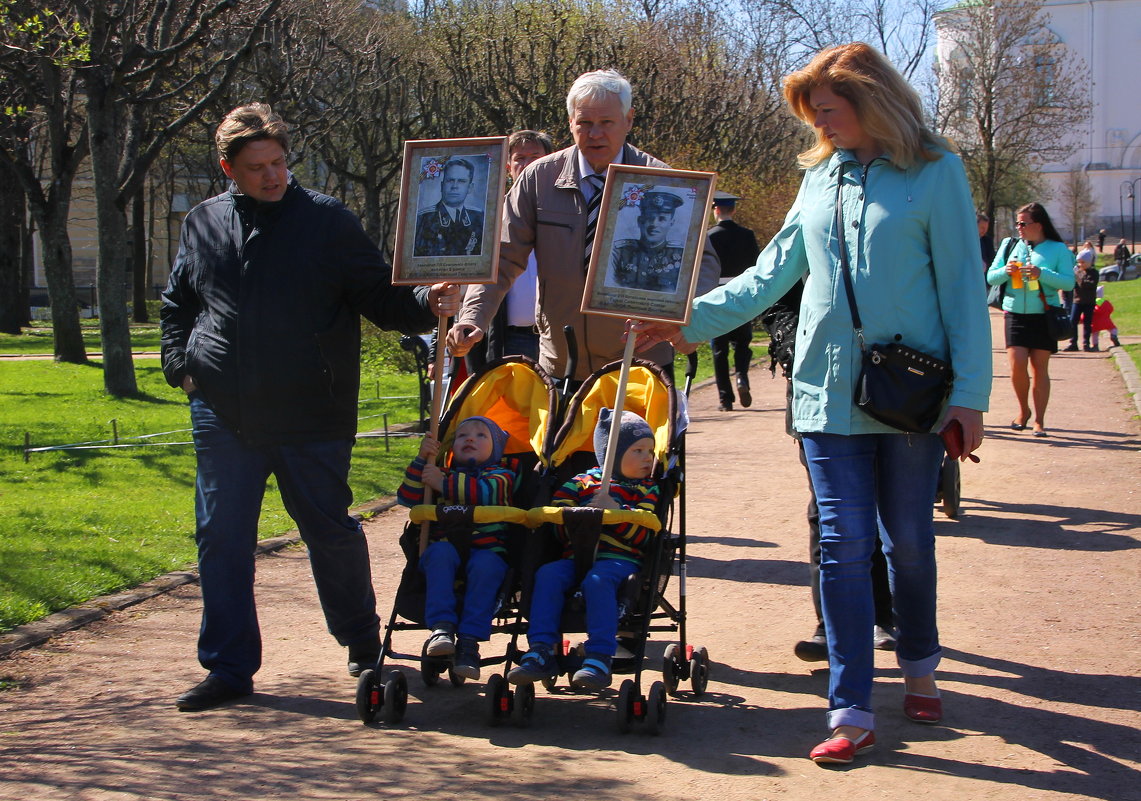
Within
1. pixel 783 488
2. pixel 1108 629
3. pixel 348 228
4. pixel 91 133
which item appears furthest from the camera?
pixel 91 133

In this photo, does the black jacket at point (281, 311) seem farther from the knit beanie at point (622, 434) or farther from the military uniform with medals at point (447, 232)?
the knit beanie at point (622, 434)

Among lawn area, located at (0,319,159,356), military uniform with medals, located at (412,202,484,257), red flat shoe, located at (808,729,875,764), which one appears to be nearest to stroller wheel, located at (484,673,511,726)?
red flat shoe, located at (808,729,875,764)

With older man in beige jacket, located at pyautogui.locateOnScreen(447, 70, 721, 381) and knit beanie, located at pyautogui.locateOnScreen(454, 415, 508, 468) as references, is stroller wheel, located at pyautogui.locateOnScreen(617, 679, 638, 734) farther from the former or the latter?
older man in beige jacket, located at pyautogui.locateOnScreen(447, 70, 721, 381)

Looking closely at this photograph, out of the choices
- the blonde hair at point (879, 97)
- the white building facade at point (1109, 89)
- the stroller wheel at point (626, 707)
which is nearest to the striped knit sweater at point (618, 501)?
the stroller wheel at point (626, 707)

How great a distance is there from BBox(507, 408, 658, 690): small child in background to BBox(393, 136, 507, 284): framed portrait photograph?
0.75 metres

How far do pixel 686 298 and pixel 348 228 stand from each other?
1335mm

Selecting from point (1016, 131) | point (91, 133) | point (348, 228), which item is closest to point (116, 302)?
point (91, 133)

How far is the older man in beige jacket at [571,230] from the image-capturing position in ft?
17.0

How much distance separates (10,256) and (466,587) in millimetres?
28467

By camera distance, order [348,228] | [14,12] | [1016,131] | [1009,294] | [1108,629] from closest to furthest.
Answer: [348,228] → [1108,629] → [1009,294] → [14,12] → [1016,131]

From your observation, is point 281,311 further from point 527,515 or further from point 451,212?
point 527,515

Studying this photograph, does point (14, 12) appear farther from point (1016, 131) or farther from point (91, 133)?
point (1016, 131)

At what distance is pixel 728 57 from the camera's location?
38312 mm

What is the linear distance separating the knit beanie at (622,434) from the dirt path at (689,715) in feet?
2.94
